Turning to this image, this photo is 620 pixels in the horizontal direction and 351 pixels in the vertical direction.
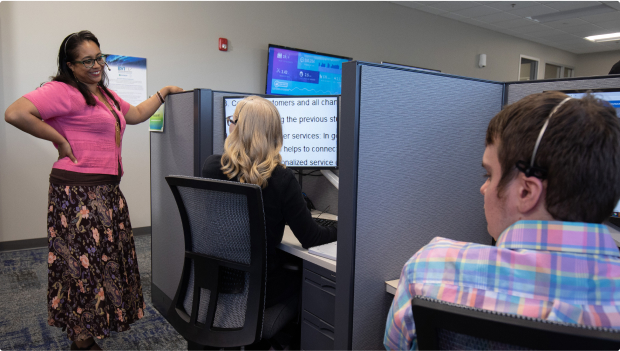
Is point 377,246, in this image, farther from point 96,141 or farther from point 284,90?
point 284,90

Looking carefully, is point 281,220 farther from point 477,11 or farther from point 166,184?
point 477,11

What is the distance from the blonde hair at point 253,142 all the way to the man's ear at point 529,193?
2.59 feet

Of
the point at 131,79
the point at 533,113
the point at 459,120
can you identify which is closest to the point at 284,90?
the point at 131,79

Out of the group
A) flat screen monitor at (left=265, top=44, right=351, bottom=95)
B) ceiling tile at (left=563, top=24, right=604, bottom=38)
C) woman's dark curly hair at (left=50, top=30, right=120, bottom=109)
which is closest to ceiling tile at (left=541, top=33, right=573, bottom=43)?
ceiling tile at (left=563, top=24, right=604, bottom=38)

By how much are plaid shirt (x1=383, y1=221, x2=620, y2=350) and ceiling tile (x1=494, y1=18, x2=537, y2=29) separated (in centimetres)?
578

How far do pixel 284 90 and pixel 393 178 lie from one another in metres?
3.13

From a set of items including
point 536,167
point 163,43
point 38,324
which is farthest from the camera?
point 163,43

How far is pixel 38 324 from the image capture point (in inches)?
74.0

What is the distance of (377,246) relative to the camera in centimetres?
101

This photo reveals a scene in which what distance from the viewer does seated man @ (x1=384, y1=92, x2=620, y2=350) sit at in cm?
48

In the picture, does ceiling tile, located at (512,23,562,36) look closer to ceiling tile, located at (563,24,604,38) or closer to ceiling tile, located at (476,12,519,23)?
ceiling tile, located at (563,24,604,38)

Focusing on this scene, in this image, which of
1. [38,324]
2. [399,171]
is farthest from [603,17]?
[38,324]

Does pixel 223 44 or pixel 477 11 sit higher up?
pixel 477 11

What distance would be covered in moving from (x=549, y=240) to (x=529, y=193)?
0.07 meters
